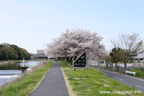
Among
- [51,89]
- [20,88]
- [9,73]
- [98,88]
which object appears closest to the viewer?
[98,88]

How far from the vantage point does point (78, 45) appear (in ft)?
104

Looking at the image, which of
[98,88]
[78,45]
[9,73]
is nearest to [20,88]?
[98,88]

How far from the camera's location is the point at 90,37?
35.5 m

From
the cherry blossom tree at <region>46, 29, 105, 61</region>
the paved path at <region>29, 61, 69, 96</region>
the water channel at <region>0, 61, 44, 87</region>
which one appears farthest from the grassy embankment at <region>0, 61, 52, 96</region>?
the cherry blossom tree at <region>46, 29, 105, 61</region>

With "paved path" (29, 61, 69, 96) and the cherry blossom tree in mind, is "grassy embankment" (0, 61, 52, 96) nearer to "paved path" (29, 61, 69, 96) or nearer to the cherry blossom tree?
"paved path" (29, 61, 69, 96)

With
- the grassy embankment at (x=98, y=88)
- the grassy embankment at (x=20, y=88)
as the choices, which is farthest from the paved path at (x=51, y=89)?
the grassy embankment at (x=98, y=88)

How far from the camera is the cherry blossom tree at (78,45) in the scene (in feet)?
105

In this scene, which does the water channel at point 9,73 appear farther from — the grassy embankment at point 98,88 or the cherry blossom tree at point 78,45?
the cherry blossom tree at point 78,45

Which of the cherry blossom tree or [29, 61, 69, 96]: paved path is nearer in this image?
[29, 61, 69, 96]: paved path

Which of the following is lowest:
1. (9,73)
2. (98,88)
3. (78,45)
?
(9,73)

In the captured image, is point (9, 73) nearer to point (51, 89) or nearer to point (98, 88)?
point (51, 89)

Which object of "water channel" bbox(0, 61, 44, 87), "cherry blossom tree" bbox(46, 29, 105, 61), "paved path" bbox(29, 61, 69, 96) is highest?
"cherry blossom tree" bbox(46, 29, 105, 61)

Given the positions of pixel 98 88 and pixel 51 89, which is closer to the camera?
pixel 98 88

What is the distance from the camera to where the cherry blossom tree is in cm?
3186
